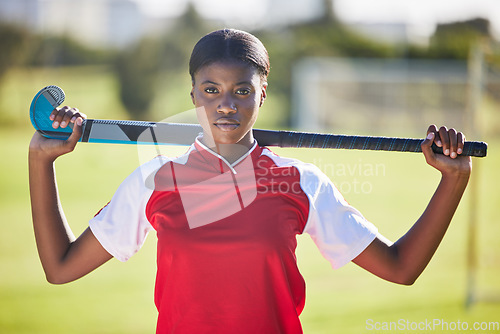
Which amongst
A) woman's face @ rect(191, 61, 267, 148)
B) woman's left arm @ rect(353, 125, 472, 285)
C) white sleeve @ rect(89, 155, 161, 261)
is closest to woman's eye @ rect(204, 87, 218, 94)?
woman's face @ rect(191, 61, 267, 148)

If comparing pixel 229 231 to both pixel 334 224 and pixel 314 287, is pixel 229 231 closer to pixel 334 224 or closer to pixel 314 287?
pixel 334 224

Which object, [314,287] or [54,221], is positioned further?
[314,287]

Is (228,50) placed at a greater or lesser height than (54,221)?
greater

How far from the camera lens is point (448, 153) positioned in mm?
1804

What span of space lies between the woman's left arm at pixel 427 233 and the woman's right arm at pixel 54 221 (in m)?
0.83

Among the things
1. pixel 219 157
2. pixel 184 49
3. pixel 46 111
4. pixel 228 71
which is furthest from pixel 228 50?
pixel 184 49

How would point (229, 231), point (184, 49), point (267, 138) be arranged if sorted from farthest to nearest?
point (184, 49) < point (267, 138) < point (229, 231)

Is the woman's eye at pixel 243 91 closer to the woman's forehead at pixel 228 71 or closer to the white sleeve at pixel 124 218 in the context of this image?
the woman's forehead at pixel 228 71

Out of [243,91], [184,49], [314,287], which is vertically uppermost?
[184,49]

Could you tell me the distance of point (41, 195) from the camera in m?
1.80

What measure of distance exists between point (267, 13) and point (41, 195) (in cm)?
3653

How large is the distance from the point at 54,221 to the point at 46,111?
348mm

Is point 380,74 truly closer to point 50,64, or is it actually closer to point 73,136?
point 50,64

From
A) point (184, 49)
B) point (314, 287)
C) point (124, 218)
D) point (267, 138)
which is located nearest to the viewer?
point (124, 218)
